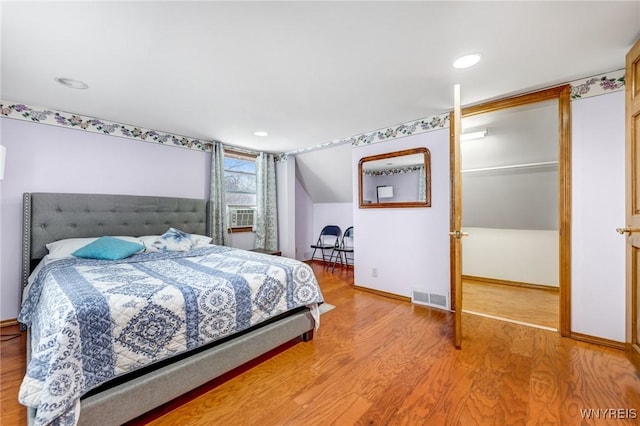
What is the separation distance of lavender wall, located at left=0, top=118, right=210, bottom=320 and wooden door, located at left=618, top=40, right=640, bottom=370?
426cm

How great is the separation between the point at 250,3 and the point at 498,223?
3.91m

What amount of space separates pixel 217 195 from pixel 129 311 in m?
2.58

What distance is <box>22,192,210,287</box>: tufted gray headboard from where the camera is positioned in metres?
2.40

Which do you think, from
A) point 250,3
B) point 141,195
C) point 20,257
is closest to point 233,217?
point 141,195

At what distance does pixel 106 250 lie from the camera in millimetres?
2301

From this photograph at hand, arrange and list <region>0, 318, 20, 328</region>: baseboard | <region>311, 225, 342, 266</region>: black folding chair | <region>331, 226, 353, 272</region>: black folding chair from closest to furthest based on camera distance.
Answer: <region>0, 318, 20, 328</region>: baseboard
<region>331, 226, 353, 272</region>: black folding chair
<region>311, 225, 342, 266</region>: black folding chair

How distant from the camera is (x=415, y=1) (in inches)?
50.3

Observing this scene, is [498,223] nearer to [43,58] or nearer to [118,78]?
[118,78]

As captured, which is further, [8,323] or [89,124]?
[89,124]

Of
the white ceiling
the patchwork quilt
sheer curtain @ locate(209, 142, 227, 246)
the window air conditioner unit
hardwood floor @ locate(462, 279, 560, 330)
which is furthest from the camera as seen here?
the window air conditioner unit

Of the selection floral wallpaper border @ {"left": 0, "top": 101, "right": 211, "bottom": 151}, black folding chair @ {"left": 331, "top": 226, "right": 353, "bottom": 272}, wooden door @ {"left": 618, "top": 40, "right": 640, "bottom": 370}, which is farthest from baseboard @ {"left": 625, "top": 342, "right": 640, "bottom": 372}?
floral wallpaper border @ {"left": 0, "top": 101, "right": 211, "bottom": 151}

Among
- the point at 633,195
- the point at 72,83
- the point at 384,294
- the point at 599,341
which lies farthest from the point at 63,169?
the point at 599,341

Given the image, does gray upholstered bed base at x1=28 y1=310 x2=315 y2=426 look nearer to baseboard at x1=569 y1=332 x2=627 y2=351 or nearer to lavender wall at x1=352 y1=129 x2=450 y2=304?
lavender wall at x1=352 y1=129 x2=450 y2=304

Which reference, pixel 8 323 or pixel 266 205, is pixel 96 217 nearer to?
pixel 8 323
